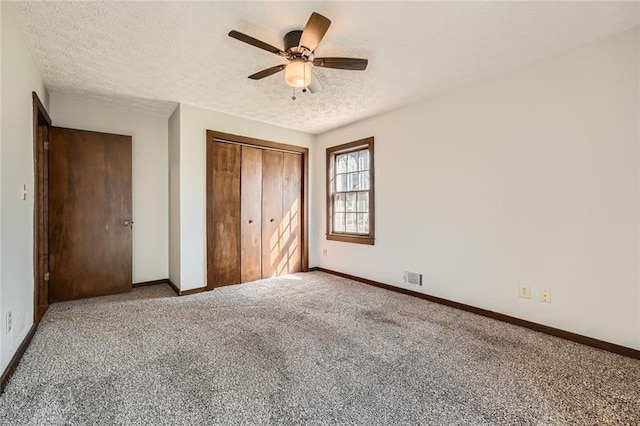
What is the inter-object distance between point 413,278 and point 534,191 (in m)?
1.61

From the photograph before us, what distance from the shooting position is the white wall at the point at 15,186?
1855 mm

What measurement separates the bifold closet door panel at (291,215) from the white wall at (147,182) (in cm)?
172

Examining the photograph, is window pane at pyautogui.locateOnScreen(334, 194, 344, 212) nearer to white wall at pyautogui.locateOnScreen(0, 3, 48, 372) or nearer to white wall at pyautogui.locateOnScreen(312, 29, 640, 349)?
white wall at pyautogui.locateOnScreen(312, 29, 640, 349)

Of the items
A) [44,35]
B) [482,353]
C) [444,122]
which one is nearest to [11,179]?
[44,35]

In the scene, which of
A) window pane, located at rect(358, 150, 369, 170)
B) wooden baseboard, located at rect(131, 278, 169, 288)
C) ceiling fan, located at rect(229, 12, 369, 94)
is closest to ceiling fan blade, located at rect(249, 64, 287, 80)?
ceiling fan, located at rect(229, 12, 369, 94)

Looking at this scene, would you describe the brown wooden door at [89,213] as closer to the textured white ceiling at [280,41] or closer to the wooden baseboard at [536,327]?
the textured white ceiling at [280,41]

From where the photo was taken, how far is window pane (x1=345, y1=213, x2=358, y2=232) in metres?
4.52

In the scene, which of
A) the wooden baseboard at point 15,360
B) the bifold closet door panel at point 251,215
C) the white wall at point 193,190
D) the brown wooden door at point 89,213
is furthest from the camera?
the bifold closet door panel at point 251,215

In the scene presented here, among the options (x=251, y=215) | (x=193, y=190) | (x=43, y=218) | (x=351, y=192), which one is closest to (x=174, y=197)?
(x=193, y=190)

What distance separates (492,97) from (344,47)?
5.32 feet

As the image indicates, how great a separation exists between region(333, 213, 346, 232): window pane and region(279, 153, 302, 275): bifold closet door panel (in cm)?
60

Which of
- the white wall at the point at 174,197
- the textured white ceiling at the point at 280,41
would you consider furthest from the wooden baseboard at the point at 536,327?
the white wall at the point at 174,197

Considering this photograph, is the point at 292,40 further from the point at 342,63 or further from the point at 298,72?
the point at 342,63

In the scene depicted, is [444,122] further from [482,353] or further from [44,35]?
[44,35]
